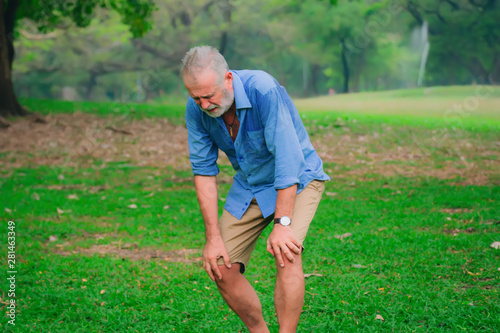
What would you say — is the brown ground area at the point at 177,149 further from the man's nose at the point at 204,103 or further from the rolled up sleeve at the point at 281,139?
the man's nose at the point at 204,103

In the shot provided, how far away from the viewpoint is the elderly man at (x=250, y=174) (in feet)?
9.87

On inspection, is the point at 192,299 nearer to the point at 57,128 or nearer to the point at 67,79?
the point at 57,128

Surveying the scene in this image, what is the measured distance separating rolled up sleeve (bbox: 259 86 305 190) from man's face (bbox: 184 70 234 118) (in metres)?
0.21

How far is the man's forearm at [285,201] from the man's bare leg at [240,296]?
1.78 ft

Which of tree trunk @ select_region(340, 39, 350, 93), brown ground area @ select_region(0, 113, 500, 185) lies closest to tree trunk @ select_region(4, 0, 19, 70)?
brown ground area @ select_region(0, 113, 500, 185)

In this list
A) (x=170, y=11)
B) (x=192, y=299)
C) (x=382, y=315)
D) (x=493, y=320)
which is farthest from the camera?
(x=170, y=11)

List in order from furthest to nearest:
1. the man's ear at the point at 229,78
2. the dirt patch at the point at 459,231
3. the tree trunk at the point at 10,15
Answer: the tree trunk at the point at 10,15 → the dirt patch at the point at 459,231 → the man's ear at the point at 229,78

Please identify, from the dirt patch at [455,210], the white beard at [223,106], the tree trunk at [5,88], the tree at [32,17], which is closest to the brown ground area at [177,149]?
the tree trunk at [5,88]

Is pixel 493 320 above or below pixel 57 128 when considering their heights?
above

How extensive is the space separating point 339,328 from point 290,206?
4.71 ft

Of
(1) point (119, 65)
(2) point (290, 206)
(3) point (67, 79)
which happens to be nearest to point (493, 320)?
(2) point (290, 206)

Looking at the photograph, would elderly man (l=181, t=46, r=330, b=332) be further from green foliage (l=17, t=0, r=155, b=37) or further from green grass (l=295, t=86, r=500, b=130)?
green grass (l=295, t=86, r=500, b=130)

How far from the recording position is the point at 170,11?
4003 cm

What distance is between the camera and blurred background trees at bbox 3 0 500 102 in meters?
32.7
